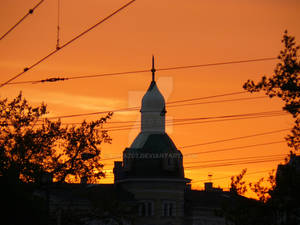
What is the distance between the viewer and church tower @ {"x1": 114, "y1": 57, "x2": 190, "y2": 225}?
87.1 metres

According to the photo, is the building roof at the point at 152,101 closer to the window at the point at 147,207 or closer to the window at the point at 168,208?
the window at the point at 168,208

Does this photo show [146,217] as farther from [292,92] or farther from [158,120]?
[292,92]

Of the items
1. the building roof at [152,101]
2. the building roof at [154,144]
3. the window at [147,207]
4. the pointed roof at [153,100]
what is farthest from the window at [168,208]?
the pointed roof at [153,100]

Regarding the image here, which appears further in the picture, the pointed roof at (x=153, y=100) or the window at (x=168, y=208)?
the pointed roof at (x=153, y=100)

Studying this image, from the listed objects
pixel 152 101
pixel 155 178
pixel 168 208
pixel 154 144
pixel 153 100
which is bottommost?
pixel 168 208

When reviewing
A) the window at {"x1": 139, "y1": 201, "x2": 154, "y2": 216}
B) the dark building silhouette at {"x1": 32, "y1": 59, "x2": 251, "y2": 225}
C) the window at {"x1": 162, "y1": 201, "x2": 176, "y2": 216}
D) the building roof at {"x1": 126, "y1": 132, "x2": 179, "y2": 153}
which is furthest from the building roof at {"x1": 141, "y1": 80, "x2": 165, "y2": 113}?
the window at {"x1": 139, "y1": 201, "x2": 154, "y2": 216}

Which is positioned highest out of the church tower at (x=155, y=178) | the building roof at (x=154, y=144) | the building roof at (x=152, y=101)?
the building roof at (x=152, y=101)

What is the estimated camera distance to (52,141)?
199 ft

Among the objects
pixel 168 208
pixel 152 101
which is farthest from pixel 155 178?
pixel 152 101

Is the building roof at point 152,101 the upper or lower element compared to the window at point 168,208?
upper

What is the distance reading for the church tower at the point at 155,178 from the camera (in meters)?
87.1

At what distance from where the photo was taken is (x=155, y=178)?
86.4 m

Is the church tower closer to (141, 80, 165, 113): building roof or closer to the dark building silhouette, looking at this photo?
the dark building silhouette

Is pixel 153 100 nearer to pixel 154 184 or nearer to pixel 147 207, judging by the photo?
pixel 154 184
